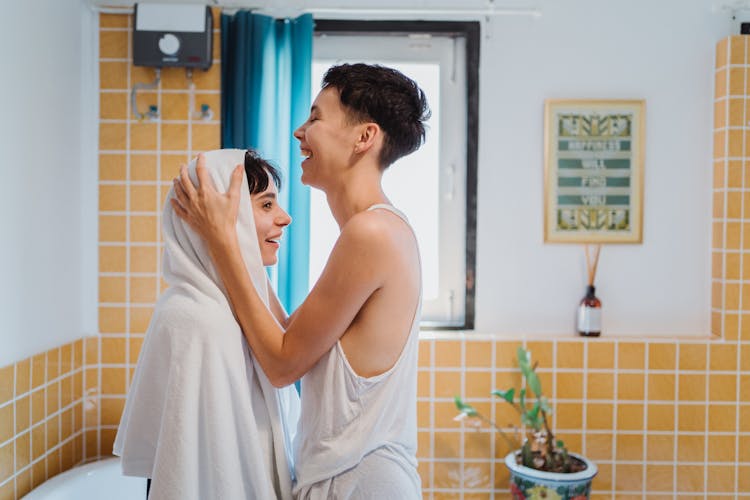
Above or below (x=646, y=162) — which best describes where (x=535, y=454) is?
below

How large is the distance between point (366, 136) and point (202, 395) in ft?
1.87

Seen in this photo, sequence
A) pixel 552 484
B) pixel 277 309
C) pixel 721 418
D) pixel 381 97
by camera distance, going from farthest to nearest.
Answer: pixel 721 418, pixel 552 484, pixel 277 309, pixel 381 97

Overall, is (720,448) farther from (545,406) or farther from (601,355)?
(545,406)

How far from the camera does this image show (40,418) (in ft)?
7.94

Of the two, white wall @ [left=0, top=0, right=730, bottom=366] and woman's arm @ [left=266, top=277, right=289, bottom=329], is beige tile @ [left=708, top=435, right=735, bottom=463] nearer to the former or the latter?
white wall @ [left=0, top=0, right=730, bottom=366]

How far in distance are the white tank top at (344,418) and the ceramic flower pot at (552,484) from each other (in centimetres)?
132

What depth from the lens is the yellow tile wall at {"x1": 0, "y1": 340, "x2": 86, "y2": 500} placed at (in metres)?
2.19

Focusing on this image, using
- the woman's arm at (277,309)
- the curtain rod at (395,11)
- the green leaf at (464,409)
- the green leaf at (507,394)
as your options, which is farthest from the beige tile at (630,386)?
the woman's arm at (277,309)

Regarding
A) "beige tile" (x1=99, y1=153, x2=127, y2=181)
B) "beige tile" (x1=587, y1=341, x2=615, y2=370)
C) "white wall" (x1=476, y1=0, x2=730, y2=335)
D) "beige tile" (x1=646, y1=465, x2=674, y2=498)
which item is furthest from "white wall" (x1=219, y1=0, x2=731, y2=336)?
"beige tile" (x1=99, y1=153, x2=127, y2=181)

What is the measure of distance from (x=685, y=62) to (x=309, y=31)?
151 cm

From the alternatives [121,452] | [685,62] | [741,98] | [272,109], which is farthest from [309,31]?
[121,452]

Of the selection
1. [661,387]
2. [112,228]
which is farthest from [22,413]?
[661,387]

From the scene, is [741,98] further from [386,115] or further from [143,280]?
[143,280]

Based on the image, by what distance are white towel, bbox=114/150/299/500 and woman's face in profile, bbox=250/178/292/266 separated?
0.33ft
